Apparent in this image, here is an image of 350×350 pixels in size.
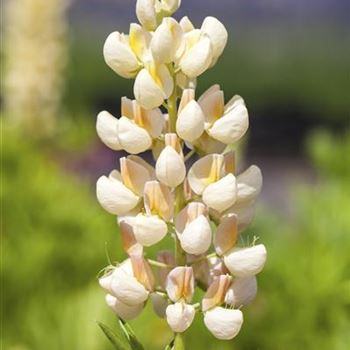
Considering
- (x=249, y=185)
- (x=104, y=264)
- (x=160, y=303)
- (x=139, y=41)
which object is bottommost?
(x=104, y=264)

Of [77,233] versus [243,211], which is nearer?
[243,211]

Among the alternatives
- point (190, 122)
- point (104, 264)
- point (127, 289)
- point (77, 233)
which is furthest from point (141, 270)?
point (77, 233)

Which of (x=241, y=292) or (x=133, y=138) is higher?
(x=133, y=138)

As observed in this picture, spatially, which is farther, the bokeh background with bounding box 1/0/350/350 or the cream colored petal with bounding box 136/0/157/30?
the bokeh background with bounding box 1/0/350/350

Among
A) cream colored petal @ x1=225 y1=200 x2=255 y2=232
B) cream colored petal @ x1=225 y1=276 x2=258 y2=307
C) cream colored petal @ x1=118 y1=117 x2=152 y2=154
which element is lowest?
cream colored petal @ x1=225 y1=276 x2=258 y2=307

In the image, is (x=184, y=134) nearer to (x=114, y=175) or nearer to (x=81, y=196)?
(x=114, y=175)

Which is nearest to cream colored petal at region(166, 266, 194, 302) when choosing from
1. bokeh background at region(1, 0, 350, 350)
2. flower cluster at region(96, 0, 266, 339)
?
flower cluster at region(96, 0, 266, 339)

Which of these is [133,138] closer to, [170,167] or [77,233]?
[170,167]

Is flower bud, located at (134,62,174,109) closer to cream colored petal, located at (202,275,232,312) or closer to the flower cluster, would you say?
the flower cluster
